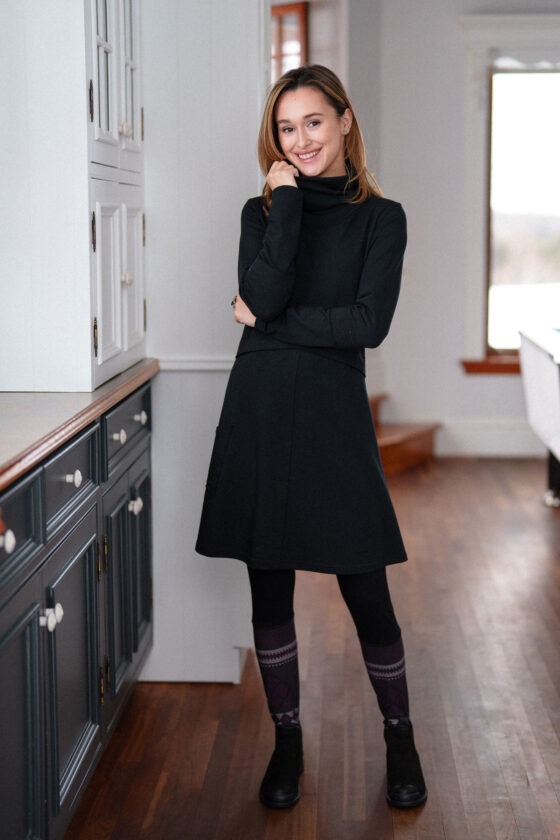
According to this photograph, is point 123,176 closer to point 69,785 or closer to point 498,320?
point 69,785

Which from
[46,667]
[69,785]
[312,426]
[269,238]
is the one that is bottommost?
[69,785]

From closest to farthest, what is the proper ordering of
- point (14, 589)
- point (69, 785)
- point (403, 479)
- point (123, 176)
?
point (14, 589) → point (69, 785) → point (123, 176) → point (403, 479)

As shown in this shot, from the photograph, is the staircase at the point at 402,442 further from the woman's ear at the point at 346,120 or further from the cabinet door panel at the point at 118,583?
the woman's ear at the point at 346,120

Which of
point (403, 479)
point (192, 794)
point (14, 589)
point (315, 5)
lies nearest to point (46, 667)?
point (14, 589)

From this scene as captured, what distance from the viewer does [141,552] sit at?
277 centimetres

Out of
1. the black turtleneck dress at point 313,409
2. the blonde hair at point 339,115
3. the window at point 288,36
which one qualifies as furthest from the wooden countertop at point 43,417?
the window at point 288,36

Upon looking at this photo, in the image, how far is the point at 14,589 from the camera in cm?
160

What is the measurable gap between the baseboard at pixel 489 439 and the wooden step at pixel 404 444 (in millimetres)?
122

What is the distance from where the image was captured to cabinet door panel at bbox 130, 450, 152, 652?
2660mm

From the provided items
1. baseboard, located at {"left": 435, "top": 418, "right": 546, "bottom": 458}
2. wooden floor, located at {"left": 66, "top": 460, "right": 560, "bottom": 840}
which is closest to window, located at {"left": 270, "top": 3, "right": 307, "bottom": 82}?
baseboard, located at {"left": 435, "top": 418, "right": 546, "bottom": 458}

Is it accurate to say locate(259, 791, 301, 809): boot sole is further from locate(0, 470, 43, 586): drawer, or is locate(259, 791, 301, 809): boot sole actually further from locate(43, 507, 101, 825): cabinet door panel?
locate(0, 470, 43, 586): drawer

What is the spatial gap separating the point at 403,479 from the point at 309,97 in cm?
374

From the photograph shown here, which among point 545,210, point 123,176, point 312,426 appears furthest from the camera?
point 545,210

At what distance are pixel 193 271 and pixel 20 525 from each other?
1.29m
